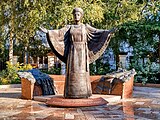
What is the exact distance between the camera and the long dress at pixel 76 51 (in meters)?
7.57

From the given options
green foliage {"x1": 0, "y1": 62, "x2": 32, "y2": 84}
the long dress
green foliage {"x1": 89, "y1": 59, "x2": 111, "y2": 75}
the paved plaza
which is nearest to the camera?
the paved plaza

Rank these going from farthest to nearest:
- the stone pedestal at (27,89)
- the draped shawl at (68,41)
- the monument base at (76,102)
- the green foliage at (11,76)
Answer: the green foliage at (11,76), the stone pedestal at (27,89), the draped shawl at (68,41), the monument base at (76,102)

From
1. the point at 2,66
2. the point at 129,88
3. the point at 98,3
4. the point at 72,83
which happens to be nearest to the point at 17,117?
the point at 72,83

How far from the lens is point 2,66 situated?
2580 cm

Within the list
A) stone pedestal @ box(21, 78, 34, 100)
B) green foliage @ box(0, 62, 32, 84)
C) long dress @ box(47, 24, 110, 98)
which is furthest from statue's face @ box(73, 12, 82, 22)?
green foliage @ box(0, 62, 32, 84)

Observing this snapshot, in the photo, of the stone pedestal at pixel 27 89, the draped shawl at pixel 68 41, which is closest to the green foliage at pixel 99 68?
the stone pedestal at pixel 27 89

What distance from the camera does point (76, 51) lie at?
761 centimetres

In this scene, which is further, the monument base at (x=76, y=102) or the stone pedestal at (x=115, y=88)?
the stone pedestal at (x=115, y=88)

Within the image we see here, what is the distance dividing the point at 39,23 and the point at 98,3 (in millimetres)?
3687

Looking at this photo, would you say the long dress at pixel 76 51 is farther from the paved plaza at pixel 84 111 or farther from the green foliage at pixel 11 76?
the green foliage at pixel 11 76

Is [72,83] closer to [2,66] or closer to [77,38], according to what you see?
[77,38]

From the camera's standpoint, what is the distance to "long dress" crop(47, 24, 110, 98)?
24.8 feet

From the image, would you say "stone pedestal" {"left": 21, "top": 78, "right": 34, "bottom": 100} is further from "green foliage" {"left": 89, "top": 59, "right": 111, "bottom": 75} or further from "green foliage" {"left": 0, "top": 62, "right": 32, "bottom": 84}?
"green foliage" {"left": 89, "top": 59, "right": 111, "bottom": 75}

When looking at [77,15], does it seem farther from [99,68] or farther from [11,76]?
[99,68]
